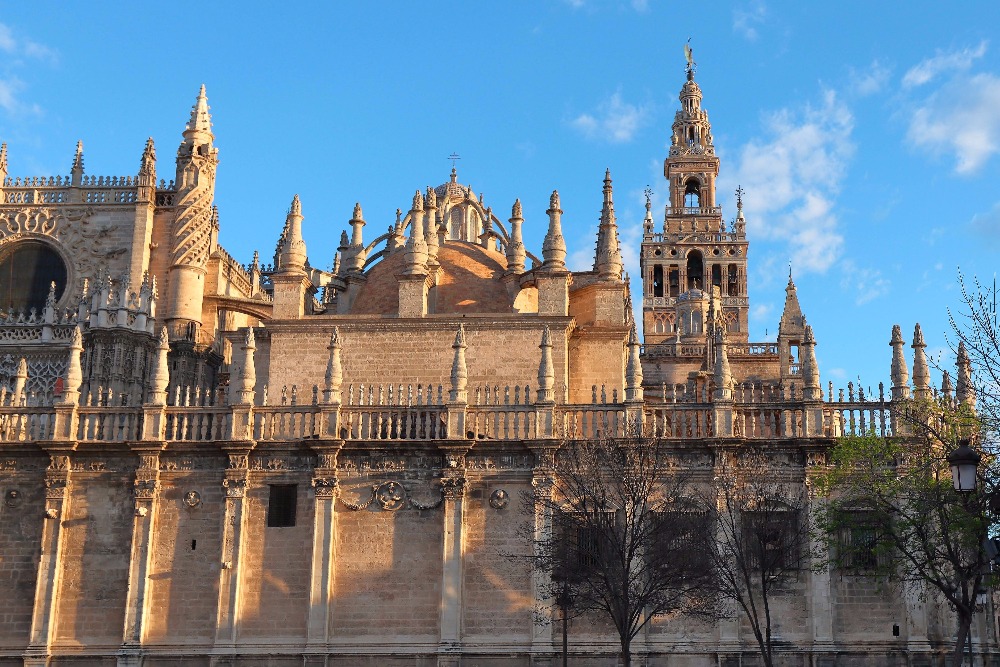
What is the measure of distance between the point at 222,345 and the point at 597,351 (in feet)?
52.3

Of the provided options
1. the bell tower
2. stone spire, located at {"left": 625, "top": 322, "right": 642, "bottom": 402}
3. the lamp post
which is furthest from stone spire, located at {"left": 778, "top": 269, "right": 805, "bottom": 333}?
the lamp post

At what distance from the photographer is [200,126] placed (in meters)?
47.6

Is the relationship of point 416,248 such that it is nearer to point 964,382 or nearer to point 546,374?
point 546,374

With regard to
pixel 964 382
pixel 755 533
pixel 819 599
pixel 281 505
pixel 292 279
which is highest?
pixel 292 279

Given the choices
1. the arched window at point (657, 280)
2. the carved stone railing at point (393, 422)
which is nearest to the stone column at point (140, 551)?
the carved stone railing at point (393, 422)

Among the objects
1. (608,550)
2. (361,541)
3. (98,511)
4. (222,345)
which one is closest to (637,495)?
(608,550)

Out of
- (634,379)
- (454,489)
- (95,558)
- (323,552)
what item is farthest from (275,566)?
(634,379)

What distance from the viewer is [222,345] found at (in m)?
44.5

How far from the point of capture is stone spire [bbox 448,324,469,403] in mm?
30875

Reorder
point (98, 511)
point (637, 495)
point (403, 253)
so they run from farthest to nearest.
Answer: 1. point (403, 253)
2. point (98, 511)
3. point (637, 495)

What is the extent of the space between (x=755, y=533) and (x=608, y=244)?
11383mm

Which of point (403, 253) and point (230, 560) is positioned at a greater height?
point (403, 253)

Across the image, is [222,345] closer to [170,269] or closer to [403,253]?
[170,269]

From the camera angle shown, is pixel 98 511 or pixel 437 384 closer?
pixel 98 511
